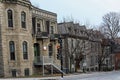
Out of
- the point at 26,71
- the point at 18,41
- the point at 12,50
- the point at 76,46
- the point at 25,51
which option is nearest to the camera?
the point at 18,41

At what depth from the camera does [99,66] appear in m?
80.2

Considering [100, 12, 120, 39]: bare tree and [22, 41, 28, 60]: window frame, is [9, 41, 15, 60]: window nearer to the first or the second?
[22, 41, 28, 60]: window frame

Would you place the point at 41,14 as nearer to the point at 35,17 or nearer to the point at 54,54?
the point at 35,17

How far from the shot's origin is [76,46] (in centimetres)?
6469

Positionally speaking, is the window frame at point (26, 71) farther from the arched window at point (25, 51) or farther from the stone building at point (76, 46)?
the stone building at point (76, 46)

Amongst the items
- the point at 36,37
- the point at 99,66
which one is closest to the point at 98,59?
the point at 99,66

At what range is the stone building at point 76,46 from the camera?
210 feet

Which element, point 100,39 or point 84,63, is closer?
point 84,63

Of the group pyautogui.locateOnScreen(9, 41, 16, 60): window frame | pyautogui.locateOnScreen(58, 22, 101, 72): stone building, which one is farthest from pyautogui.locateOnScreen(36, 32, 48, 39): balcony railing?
pyautogui.locateOnScreen(58, 22, 101, 72): stone building

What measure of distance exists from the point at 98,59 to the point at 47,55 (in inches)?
1144

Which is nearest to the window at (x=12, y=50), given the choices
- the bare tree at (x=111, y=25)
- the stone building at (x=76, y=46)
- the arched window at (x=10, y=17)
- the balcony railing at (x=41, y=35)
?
the arched window at (x=10, y=17)

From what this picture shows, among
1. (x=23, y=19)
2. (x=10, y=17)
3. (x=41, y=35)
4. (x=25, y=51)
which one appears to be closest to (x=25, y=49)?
(x=25, y=51)

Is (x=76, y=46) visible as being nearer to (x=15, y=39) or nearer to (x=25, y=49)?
(x=25, y=49)

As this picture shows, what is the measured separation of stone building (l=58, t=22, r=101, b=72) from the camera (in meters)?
64.0
